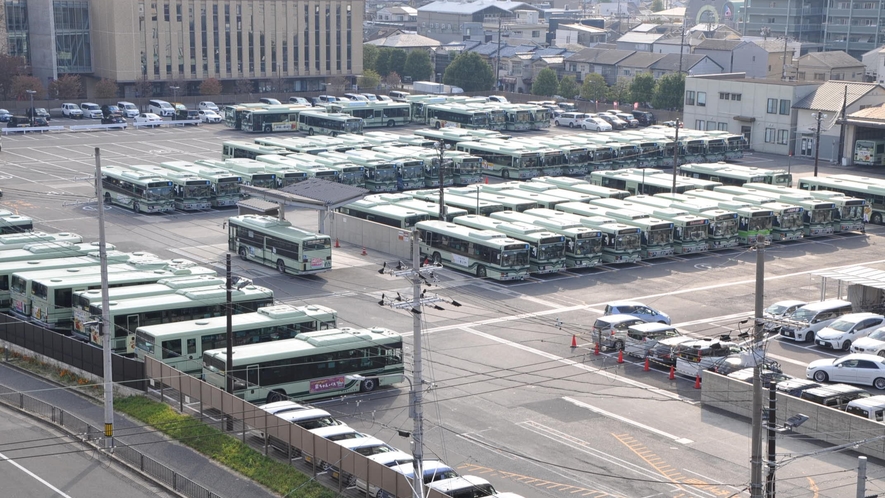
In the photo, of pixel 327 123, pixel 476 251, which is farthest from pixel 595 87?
pixel 476 251

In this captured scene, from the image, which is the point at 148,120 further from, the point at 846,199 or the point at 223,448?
the point at 223,448

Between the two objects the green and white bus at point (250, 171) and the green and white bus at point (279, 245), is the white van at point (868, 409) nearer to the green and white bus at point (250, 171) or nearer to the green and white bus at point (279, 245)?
the green and white bus at point (279, 245)

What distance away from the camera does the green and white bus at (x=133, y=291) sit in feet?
122

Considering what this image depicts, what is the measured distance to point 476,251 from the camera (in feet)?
158

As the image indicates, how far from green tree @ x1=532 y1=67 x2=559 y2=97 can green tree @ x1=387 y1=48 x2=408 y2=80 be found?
20.0 m

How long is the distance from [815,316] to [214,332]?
2085 centimetres

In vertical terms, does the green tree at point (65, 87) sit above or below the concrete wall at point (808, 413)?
above

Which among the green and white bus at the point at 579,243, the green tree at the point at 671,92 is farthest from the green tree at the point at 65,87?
the green and white bus at the point at 579,243

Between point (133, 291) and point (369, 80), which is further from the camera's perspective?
point (369, 80)

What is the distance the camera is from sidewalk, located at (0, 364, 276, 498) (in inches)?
→ 1061

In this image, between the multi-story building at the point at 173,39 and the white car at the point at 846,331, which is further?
the multi-story building at the point at 173,39

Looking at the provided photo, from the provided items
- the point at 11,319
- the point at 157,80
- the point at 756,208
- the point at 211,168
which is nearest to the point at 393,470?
the point at 11,319

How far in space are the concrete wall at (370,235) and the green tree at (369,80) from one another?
70.1 meters

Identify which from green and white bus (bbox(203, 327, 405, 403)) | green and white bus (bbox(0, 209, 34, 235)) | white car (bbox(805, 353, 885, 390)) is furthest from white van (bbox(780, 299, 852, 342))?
green and white bus (bbox(0, 209, 34, 235))
